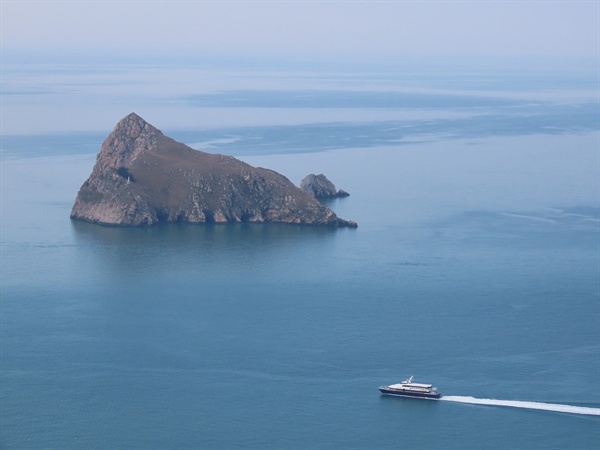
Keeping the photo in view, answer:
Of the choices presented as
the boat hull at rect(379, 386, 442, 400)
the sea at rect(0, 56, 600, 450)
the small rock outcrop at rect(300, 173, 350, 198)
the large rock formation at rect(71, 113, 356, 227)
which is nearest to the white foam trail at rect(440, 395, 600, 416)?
the sea at rect(0, 56, 600, 450)

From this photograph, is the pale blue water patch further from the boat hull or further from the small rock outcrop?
the small rock outcrop

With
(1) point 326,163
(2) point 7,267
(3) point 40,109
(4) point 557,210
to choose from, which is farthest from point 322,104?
(2) point 7,267

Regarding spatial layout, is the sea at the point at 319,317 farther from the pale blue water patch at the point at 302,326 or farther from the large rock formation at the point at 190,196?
the large rock formation at the point at 190,196

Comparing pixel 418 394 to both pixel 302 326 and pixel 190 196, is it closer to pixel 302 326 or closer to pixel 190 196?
pixel 302 326

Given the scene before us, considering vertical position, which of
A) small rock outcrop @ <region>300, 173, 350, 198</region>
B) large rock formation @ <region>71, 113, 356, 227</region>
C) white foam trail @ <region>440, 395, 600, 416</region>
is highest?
small rock outcrop @ <region>300, 173, 350, 198</region>

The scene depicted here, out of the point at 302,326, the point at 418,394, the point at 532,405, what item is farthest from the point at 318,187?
the point at 532,405

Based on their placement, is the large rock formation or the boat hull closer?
the boat hull

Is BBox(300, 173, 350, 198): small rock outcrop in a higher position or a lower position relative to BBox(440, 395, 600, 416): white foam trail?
higher

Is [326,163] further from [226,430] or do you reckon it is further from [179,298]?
[226,430]
